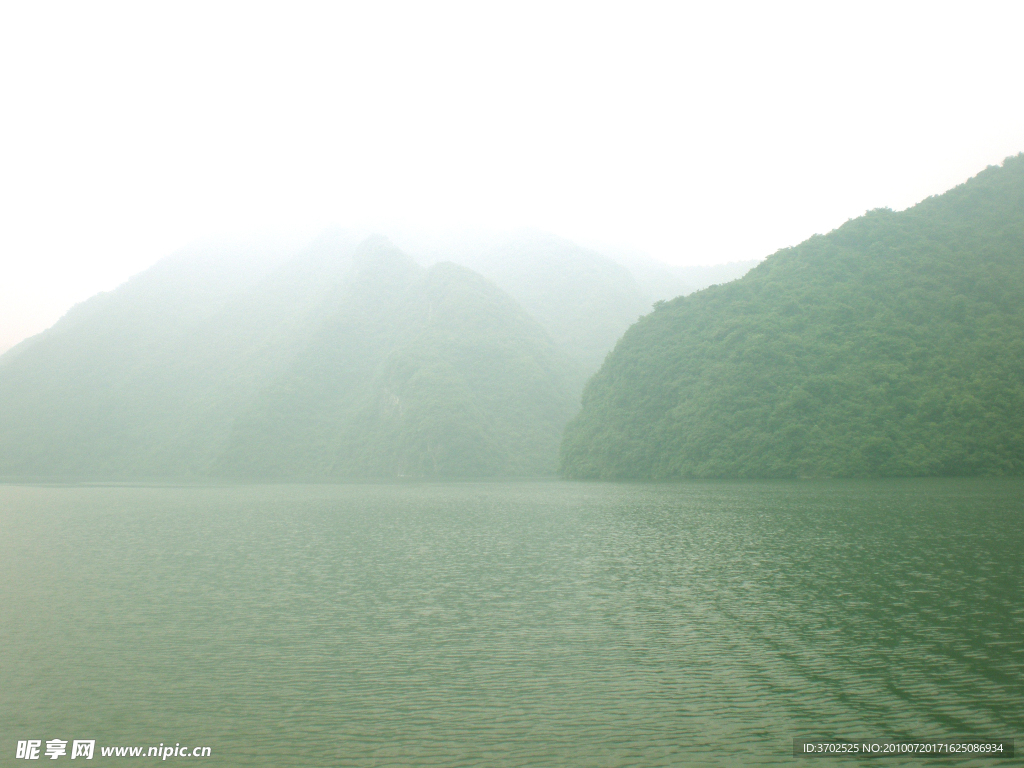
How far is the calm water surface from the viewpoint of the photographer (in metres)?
13.7

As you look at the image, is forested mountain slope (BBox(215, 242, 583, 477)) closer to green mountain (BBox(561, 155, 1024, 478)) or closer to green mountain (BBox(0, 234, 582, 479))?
green mountain (BBox(0, 234, 582, 479))

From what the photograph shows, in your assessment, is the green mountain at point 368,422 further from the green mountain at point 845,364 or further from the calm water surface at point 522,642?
the calm water surface at point 522,642

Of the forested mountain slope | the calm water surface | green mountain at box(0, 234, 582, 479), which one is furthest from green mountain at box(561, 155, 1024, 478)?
the calm water surface

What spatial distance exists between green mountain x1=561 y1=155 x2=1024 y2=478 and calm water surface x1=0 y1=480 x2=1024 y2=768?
154ft

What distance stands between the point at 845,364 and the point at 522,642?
283ft

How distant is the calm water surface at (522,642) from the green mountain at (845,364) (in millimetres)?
46951

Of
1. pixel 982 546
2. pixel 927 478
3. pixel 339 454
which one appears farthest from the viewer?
pixel 339 454

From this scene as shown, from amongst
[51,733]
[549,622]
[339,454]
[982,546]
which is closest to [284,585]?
[549,622]

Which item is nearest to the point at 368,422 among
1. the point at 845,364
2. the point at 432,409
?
the point at 432,409

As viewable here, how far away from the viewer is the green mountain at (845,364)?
271 feet

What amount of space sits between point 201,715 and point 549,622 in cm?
1036

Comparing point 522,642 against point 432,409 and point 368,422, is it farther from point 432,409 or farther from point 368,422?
point 368,422

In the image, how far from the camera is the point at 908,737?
12.9 meters

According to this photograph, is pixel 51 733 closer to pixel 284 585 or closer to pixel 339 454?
pixel 284 585
